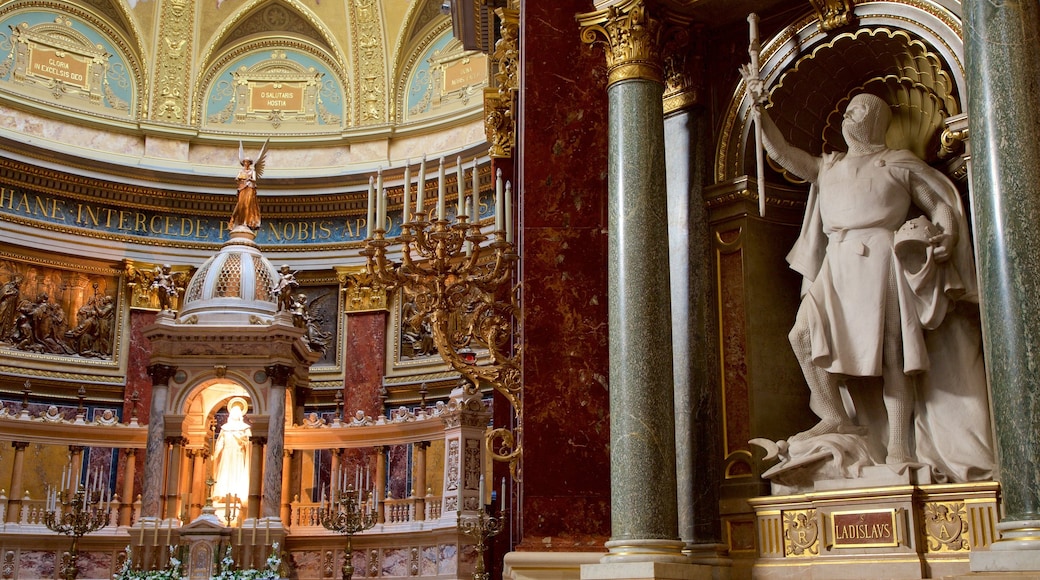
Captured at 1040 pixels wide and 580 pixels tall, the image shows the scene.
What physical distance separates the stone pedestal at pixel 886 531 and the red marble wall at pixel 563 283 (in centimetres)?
133

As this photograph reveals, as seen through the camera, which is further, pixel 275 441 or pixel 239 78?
pixel 239 78

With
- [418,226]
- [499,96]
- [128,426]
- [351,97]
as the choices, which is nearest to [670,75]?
[418,226]

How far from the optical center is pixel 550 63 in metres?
8.88

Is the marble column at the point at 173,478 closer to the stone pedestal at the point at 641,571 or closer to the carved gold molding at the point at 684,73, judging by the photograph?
the carved gold molding at the point at 684,73

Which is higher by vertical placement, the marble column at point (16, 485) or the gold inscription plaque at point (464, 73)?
the gold inscription plaque at point (464, 73)

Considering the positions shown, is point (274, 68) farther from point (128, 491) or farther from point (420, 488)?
point (420, 488)

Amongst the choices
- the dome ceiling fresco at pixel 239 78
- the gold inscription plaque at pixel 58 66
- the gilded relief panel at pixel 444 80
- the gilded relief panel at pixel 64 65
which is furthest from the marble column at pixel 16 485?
the gilded relief panel at pixel 444 80

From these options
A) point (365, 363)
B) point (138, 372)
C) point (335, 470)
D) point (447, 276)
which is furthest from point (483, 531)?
point (138, 372)

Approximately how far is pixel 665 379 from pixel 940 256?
1.91m

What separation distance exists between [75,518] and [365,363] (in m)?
7.91

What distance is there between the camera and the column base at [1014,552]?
212 inches

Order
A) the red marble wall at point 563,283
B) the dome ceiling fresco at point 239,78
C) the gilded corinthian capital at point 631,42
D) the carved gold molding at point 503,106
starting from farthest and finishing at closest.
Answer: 1. the dome ceiling fresco at point 239,78
2. the carved gold molding at point 503,106
3. the gilded corinthian capital at point 631,42
4. the red marble wall at point 563,283

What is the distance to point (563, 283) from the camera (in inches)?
329

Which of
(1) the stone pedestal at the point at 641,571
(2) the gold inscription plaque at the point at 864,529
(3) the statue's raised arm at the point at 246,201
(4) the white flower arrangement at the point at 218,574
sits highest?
(3) the statue's raised arm at the point at 246,201
